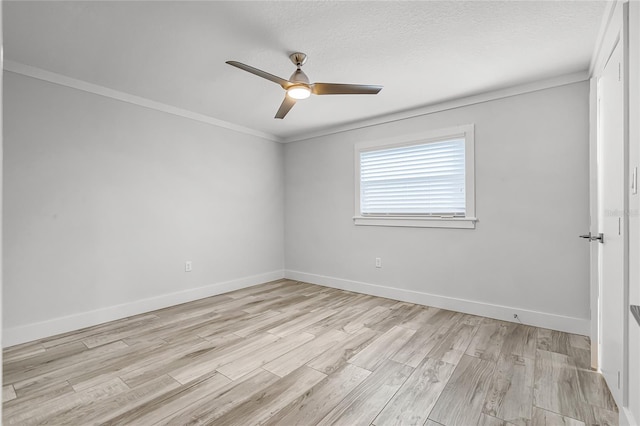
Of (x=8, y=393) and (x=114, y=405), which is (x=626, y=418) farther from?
(x=8, y=393)

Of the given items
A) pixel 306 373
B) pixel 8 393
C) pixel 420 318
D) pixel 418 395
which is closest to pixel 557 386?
pixel 418 395

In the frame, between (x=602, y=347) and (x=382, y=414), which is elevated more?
(x=602, y=347)

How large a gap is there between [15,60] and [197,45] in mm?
1660

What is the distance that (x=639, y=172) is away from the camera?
1.52 metres

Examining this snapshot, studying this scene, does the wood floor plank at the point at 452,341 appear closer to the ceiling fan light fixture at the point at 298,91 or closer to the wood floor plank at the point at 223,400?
the wood floor plank at the point at 223,400

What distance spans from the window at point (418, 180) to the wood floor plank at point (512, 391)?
1.52 m

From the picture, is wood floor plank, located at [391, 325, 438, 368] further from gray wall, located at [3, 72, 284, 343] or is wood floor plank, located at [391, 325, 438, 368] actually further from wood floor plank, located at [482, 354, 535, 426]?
gray wall, located at [3, 72, 284, 343]

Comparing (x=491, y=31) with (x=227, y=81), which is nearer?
(x=491, y=31)

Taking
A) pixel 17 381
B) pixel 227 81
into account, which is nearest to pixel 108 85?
pixel 227 81

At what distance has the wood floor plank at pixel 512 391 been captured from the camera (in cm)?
192

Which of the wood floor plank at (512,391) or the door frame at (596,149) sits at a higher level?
the door frame at (596,149)

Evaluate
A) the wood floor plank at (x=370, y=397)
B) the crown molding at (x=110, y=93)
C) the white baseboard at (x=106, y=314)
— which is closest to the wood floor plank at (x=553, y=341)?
the wood floor plank at (x=370, y=397)

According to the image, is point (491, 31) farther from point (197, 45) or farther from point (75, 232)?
point (75, 232)

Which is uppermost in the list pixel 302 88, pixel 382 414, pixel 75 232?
pixel 302 88
